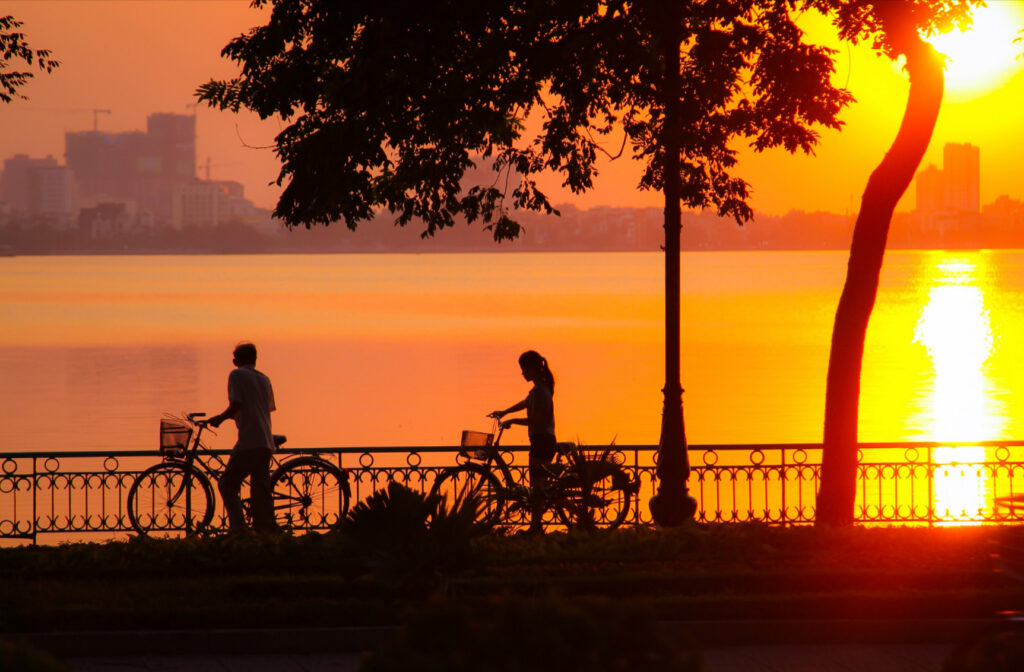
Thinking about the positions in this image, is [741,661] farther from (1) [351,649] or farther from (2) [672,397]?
(2) [672,397]

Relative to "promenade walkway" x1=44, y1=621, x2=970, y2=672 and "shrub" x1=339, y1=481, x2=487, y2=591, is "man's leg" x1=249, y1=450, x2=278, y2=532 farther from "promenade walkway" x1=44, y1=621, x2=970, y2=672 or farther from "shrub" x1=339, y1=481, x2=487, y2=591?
"promenade walkway" x1=44, y1=621, x2=970, y2=672

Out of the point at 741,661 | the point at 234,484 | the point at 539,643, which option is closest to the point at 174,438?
the point at 234,484

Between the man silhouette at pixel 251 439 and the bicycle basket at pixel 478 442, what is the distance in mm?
2135

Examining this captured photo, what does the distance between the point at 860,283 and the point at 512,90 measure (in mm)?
4371

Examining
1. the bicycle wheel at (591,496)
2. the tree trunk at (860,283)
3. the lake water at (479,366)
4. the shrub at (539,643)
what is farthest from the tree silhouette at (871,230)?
the lake water at (479,366)

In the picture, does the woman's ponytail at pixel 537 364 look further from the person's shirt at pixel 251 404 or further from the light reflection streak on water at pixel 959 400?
the light reflection streak on water at pixel 959 400

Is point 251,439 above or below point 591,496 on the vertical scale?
above

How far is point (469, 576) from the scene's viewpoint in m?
10.1

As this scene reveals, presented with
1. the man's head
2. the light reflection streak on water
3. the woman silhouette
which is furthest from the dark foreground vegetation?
the light reflection streak on water

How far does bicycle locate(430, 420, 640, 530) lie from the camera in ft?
44.7

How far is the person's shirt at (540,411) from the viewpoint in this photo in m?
14.1

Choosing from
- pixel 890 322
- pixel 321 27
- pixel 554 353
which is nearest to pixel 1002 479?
pixel 321 27

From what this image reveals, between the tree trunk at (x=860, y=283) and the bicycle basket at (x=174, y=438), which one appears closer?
the tree trunk at (x=860, y=283)

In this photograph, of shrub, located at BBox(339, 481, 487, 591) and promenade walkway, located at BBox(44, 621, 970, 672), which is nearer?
promenade walkway, located at BBox(44, 621, 970, 672)
